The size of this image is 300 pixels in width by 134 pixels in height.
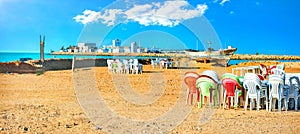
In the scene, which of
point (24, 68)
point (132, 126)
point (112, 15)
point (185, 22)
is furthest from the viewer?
point (24, 68)

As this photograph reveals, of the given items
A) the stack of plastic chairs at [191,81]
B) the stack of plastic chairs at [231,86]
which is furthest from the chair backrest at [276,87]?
the stack of plastic chairs at [191,81]

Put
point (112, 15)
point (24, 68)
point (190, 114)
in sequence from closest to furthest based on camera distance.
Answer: point (190, 114)
point (112, 15)
point (24, 68)

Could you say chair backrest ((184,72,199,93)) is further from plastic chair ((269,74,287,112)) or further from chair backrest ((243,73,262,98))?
plastic chair ((269,74,287,112))

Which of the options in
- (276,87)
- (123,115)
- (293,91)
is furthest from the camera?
(293,91)

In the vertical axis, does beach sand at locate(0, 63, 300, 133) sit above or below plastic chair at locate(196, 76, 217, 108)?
below

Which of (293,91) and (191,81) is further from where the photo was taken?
(191,81)

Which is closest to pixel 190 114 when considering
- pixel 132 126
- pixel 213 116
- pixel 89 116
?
pixel 213 116

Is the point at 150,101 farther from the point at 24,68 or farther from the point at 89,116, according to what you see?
the point at 24,68

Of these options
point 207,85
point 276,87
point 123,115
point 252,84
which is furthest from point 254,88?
point 123,115

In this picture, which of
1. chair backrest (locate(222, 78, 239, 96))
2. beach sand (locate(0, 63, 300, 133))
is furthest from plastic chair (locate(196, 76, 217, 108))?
beach sand (locate(0, 63, 300, 133))

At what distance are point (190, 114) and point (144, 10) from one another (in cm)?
436

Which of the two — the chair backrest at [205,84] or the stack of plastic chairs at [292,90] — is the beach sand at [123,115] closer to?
the stack of plastic chairs at [292,90]

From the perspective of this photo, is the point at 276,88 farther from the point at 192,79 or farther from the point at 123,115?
the point at 123,115

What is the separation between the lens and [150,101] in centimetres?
855
